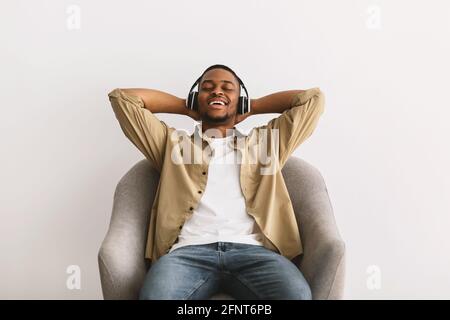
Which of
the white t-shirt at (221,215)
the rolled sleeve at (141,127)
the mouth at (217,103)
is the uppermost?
the mouth at (217,103)

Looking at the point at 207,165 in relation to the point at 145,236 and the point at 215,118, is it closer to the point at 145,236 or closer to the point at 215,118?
the point at 215,118

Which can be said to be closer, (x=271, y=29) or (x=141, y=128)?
(x=141, y=128)

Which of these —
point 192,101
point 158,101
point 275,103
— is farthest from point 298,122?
point 158,101

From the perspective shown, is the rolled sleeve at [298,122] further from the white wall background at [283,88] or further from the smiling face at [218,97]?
the white wall background at [283,88]

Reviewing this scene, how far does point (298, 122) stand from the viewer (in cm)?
212

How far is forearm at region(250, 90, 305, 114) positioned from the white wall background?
274mm

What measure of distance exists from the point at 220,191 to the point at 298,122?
0.39 meters

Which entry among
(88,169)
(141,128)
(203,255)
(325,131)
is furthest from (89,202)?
(325,131)

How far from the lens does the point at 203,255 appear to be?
1904 millimetres

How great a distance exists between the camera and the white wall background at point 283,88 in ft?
8.35

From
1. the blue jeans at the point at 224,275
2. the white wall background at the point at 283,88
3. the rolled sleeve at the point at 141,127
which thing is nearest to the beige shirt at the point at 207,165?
the rolled sleeve at the point at 141,127
